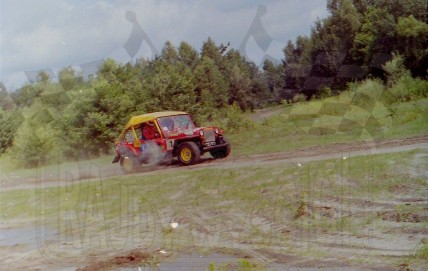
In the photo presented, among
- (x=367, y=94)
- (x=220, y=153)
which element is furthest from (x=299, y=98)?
(x=220, y=153)

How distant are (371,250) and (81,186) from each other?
834 cm

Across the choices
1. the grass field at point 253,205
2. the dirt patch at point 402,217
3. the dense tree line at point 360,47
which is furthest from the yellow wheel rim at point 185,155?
the dirt patch at point 402,217

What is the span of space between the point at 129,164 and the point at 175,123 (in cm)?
182

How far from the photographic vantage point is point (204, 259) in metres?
6.70

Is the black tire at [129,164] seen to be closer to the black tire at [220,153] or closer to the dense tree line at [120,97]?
the dense tree line at [120,97]

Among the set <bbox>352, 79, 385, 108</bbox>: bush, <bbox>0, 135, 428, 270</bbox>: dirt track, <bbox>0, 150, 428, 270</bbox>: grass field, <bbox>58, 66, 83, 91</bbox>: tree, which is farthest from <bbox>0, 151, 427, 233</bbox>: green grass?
<bbox>352, 79, 385, 108</bbox>: bush

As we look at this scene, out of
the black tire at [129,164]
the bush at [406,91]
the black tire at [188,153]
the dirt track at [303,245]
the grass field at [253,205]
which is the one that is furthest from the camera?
the bush at [406,91]

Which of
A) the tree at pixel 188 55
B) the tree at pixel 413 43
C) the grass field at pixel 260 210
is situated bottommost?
the grass field at pixel 260 210

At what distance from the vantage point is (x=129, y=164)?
13234 mm

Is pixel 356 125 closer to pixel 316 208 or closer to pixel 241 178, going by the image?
pixel 241 178

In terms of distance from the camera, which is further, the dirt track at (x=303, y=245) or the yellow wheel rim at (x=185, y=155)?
the yellow wheel rim at (x=185, y=155)

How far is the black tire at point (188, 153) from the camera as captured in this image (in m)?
12.8

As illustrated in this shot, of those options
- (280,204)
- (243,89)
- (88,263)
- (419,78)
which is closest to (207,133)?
(243,89)

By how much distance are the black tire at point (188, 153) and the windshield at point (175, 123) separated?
0.46 m
